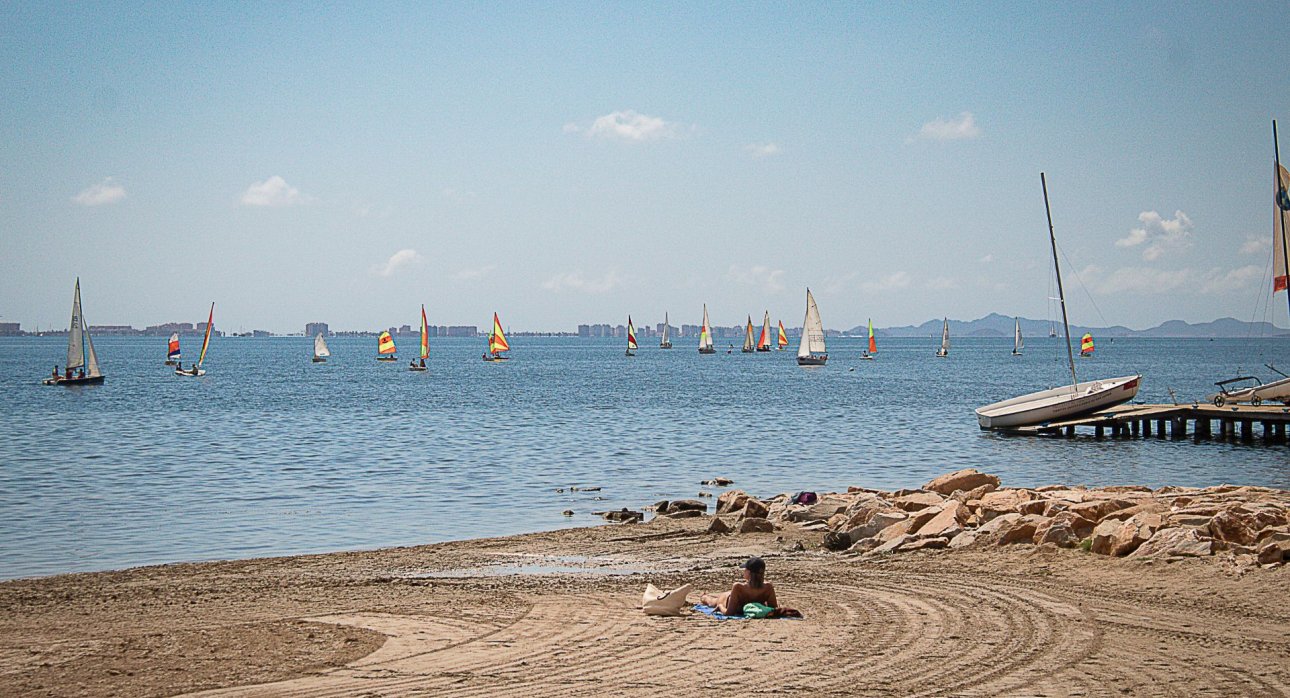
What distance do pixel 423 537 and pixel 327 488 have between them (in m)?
7.70

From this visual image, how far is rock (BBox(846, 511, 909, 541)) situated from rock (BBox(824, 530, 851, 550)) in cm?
10

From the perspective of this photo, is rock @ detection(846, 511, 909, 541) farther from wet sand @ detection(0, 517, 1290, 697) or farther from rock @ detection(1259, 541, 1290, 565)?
rock @ detection(1259, 541, 1290, 565)

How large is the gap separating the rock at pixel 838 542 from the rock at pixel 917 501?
2921mm

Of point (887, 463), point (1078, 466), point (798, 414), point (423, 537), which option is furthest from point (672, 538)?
point (798, 414)

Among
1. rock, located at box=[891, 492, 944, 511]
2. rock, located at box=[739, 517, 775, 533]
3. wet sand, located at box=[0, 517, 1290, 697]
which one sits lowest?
rock, located at box=[739, 517, 775, 533]

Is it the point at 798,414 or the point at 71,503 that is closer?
the point at 71,503

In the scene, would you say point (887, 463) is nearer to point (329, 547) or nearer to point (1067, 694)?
point (329, 547)

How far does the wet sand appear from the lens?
934 cm

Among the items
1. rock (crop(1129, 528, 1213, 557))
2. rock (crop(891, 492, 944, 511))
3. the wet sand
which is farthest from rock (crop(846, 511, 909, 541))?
rock (crop(1129, 528, 1213, 557))

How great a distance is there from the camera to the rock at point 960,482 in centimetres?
2205

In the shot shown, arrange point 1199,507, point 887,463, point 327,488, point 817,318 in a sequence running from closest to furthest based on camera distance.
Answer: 1. point 1199,507
2. point 327,488
3. point 887,463
4. point 817,318

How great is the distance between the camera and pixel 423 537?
19984 millimetres

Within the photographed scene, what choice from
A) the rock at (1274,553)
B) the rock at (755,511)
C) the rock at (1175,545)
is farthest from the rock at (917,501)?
the rock at (1274,553)

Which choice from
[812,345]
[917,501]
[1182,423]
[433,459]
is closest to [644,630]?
[917,501]
